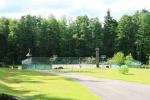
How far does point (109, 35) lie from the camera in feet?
393

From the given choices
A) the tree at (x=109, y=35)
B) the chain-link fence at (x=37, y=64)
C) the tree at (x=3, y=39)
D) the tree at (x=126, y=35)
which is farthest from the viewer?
the tree at (x=109, y=35)

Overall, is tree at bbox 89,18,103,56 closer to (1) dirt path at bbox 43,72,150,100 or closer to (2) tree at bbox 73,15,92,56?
(2) tree at bbox 73,15,92,56

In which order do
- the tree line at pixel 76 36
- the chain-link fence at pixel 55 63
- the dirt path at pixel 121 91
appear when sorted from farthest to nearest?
the tree line at pixel 76 36 < the chain-link fence at pixel 55 63 < the dirt path at pixel 121 91

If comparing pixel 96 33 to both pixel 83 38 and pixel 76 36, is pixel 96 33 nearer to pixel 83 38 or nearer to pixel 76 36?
pixel 83 38

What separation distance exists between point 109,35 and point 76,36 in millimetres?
9894

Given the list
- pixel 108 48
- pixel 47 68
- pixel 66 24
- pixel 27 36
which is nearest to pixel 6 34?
pixel 27 36

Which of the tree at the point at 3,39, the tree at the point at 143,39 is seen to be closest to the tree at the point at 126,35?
the tree at the point at 143,39

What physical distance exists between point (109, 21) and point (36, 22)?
22.3m

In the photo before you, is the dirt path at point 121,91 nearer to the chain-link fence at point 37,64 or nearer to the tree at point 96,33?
the chain-link fence at point 37,64

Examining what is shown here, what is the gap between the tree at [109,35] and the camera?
4601 inches

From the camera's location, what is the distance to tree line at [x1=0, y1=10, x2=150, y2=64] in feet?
Result: 355

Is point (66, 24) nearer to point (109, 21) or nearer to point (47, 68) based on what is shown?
point (109, 21)

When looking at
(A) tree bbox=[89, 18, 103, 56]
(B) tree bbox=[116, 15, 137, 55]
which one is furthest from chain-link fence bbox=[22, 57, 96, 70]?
(B) tree bbox=[116, 15, 137, 55]

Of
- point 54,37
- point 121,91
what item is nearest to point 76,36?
point 54,37
